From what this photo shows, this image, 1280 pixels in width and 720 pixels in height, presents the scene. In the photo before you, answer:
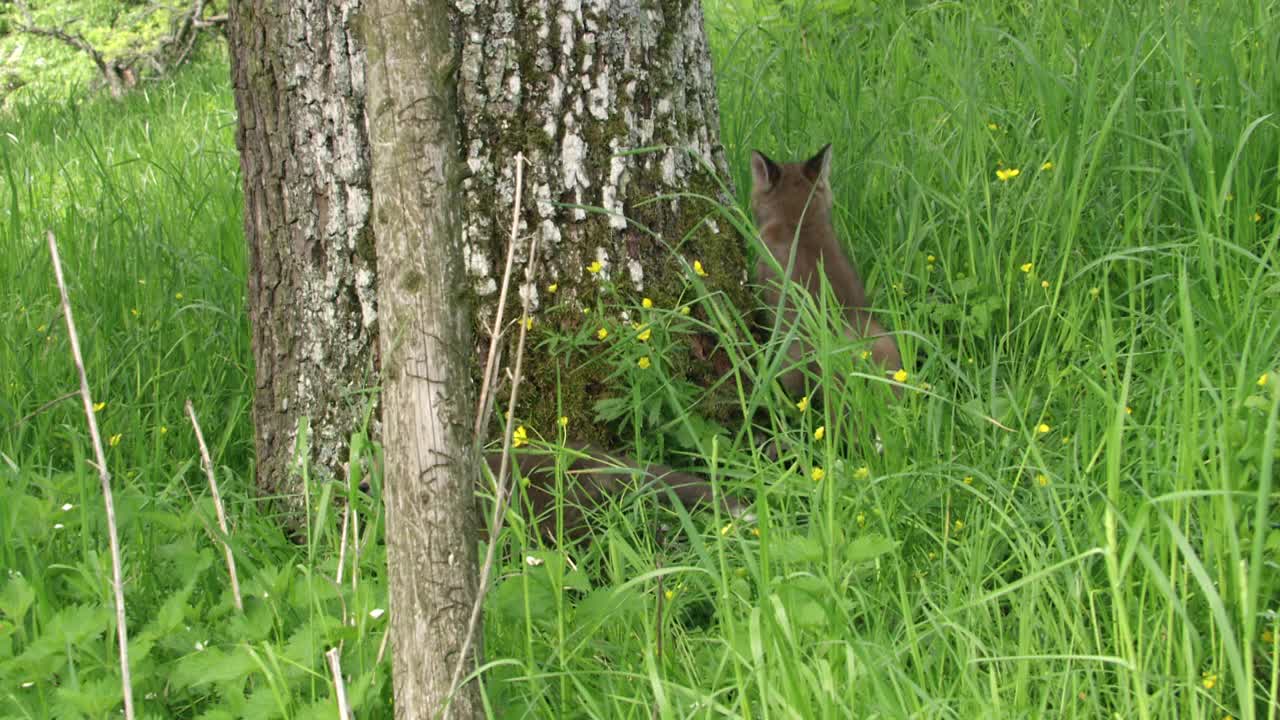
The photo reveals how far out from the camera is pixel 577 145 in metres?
2.73

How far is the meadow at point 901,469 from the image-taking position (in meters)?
1.80

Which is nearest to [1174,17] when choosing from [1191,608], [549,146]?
[549,146]

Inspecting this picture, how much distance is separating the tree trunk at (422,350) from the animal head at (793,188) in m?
1.80

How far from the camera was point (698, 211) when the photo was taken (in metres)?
2.99

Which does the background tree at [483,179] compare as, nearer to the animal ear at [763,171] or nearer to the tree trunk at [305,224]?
the tree trunk at [305,224]

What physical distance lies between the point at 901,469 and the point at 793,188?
119 cm

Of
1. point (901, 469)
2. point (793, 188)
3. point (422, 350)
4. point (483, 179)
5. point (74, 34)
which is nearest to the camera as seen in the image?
point (422, 350)

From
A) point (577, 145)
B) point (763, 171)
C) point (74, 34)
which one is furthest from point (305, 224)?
point (74, 34)

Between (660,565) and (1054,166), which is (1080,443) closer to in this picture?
(660,565)

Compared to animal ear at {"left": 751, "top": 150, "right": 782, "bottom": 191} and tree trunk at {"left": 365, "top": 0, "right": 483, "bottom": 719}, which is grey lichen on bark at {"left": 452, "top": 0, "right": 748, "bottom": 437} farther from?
tree trunk at {"left": 365, "top": 0, "right": 483, "bottom": 719}

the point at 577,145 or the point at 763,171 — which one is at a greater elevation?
the point at 577,145

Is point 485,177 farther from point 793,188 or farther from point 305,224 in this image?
point 793,188

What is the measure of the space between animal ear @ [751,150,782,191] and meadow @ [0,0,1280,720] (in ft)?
1.07

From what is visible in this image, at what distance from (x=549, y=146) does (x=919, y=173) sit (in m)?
1.26
